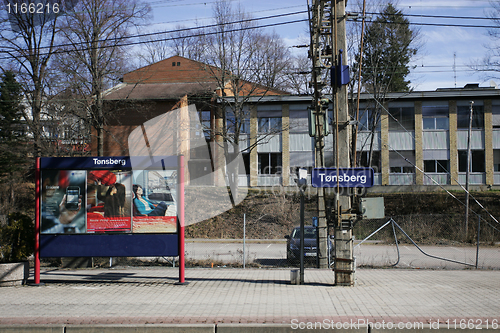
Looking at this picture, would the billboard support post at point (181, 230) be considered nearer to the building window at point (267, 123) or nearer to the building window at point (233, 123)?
the building window at point (233, 123)

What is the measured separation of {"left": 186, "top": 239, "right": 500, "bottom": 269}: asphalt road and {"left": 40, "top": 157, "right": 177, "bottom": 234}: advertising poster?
3929 millimetres

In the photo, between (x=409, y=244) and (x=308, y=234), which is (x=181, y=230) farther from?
(x=409, y=244)

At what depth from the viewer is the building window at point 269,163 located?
1377 inches

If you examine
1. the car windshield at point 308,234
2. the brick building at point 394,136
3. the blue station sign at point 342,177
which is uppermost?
the brick building at point 394,136

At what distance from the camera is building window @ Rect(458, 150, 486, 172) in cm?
3388

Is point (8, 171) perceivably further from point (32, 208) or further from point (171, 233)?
point (171, 233)

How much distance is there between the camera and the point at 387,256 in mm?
15719

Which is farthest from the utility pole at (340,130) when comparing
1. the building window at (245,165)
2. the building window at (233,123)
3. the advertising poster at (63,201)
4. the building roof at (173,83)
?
the building window at (245,165)

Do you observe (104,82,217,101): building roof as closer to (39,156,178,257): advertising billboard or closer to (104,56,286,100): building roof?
(104,56,286,100): building roof

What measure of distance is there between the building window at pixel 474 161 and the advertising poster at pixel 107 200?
101ft

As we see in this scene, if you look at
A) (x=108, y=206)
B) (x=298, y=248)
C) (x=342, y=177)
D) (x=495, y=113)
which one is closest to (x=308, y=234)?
(x=298, y=248)

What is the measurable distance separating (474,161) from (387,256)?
2301cm

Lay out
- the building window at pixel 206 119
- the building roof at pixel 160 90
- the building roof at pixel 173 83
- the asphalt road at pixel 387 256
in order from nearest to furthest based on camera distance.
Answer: the asphalt road at pixel 387 256, the building roof at pixel 173 83, the building roof at pixel 160 90, the building window at pixel 206 119

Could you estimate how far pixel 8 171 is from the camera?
32.8 m
